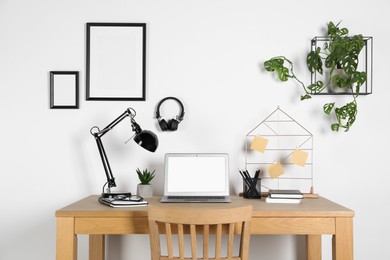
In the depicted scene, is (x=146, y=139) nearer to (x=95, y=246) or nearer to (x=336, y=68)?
(x=95, y=246)

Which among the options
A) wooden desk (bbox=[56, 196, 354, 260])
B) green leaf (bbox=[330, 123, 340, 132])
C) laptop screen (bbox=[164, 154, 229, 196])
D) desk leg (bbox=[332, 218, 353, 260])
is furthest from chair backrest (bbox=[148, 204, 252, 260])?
green leaf (bbox=[330, 123, 340, 132])

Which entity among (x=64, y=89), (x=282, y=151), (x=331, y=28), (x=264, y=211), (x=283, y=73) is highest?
(x=331, y=28)

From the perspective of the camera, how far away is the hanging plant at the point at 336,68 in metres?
2.48

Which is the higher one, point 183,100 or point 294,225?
point 183,100

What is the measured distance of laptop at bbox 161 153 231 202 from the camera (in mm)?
2342

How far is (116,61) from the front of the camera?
262 cm

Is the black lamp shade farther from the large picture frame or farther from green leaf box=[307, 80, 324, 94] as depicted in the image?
green leaf box=[307, 80, 324, 94]

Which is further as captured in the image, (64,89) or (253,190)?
(64,89)

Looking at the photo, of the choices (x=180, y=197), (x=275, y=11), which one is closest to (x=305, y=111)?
(x=275, y=11)

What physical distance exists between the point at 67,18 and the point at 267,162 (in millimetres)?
1499

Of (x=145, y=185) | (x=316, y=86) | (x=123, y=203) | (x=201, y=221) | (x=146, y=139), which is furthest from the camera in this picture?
(x=316, y=86)

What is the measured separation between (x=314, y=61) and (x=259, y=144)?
582 mm

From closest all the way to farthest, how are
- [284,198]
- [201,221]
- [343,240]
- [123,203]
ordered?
[201,221]
[343,240]
[123,203]
[284,198]

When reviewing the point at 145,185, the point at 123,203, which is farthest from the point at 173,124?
the point at 123,203
